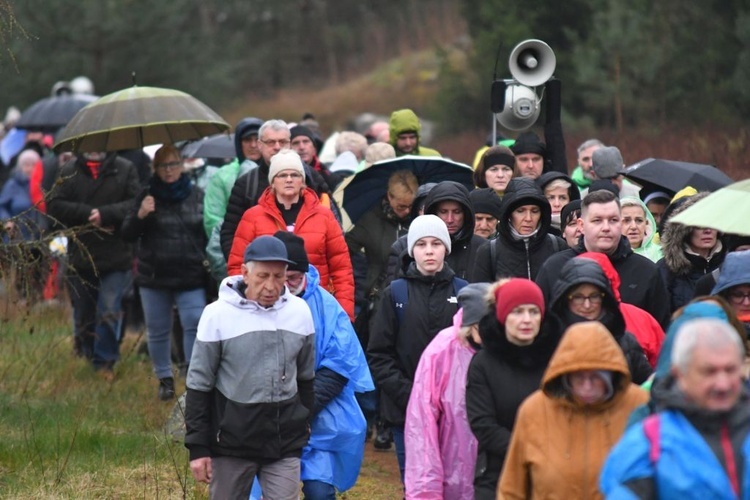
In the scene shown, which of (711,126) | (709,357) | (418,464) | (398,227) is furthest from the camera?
(711,126)

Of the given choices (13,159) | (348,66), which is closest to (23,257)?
(13,159)

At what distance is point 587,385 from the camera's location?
5594mm

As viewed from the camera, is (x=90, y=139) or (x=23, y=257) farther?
(x=90, y=139)

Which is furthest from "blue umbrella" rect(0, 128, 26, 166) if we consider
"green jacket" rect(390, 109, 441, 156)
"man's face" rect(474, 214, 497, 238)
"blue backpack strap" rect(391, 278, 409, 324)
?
"blue backpack strap" rect(391, 278, 409, 324)

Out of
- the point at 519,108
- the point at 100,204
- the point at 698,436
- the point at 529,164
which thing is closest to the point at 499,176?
the point at 529,164

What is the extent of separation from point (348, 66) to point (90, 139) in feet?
131

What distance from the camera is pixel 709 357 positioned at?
468cm

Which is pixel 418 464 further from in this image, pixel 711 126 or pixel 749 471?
pixel 711 126

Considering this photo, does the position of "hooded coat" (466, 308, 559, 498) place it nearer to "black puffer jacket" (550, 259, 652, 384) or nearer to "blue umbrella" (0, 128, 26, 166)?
"black puffer jacket" (550, 259, 652, 384)

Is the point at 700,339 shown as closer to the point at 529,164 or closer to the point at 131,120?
the point at 529,164

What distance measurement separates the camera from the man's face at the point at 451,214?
9281 mm

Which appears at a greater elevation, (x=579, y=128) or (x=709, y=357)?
(x=579, y=128)

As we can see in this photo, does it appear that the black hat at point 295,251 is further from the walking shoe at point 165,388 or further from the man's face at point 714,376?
the walking shoe at point 165,388

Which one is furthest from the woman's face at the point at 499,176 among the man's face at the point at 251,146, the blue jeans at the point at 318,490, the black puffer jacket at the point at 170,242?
the blue jeans at the point at 318,490
